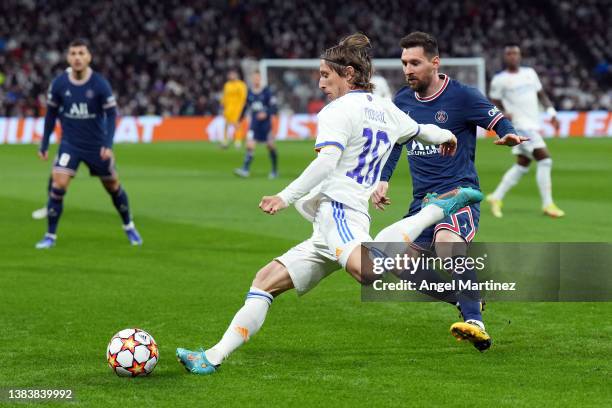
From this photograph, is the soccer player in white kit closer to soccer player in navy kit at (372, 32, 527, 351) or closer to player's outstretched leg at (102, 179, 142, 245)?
soccer player in navy kit at (372, 32, 527, 351)

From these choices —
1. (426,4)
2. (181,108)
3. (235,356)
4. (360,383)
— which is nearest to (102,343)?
(235,356)

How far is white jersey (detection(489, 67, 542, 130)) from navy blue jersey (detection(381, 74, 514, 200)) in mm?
8373

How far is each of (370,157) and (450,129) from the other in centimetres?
134

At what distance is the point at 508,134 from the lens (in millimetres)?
7074

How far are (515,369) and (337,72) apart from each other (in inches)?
77.3

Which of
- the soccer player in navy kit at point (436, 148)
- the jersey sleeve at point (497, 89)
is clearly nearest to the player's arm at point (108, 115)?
the soccer player in navy kit at point (436, 148)

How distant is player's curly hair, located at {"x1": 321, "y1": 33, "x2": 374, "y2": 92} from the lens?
6.12 meters

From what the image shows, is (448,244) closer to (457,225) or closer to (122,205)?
(457,225)

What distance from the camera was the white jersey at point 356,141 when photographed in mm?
5992

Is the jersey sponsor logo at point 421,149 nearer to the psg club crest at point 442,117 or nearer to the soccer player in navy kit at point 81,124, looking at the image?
the psg club crest at point 442,117

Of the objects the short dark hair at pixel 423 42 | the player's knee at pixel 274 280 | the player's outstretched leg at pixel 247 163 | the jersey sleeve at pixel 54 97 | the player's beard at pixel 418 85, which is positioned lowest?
the player's outstretched leg at pixel 247 163

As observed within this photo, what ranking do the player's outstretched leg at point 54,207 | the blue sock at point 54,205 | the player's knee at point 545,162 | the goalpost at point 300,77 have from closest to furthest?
the player's outstretched leg at point 54,207 → the blue sock at point 54,205 → the player's knee at point 545,162 → the goalpost at point 300,77

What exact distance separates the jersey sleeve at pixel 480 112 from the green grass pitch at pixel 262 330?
4.66 feet

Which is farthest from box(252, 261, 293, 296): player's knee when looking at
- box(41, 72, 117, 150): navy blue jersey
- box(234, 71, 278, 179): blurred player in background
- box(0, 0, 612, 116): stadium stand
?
box(0, 0, 612, 116): stadium stand
